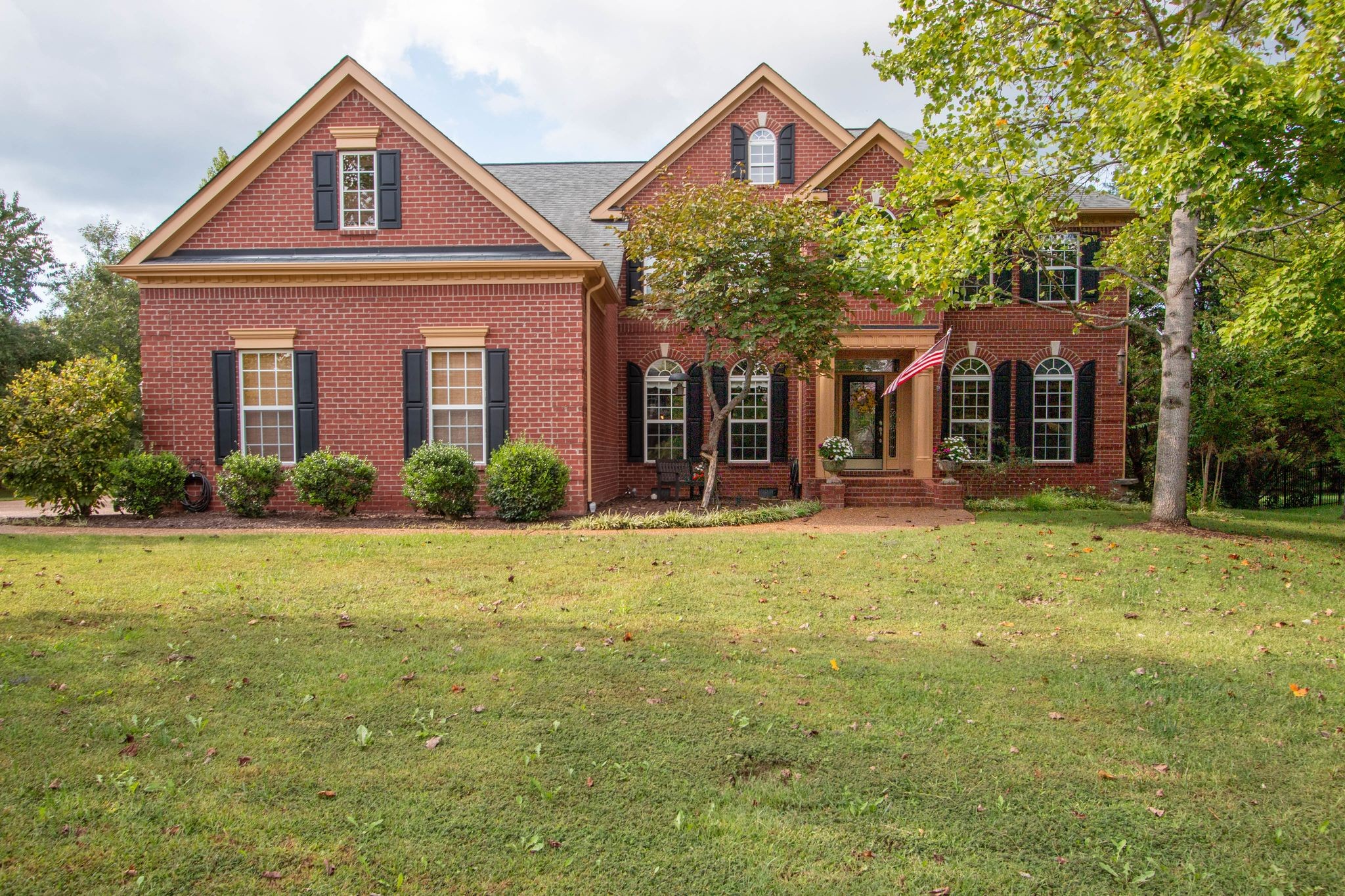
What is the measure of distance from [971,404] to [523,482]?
995cm

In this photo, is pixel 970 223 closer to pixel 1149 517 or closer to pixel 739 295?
pixel 739 295

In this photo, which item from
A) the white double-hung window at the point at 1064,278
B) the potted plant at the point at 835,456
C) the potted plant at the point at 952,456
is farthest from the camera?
the white double-hung window at the point at 1064,278

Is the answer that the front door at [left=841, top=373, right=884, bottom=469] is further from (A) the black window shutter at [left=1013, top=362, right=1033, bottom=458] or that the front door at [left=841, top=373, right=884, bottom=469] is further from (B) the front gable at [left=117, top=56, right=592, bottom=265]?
(B) the front gable at [left=117, top=56, right=592, bottom=265]

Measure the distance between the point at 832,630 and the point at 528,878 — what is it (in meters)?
3.63

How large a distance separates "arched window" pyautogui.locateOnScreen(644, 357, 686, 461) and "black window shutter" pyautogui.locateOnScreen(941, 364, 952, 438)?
5.53 metres

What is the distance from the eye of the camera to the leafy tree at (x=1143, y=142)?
A: 7066 millimetres

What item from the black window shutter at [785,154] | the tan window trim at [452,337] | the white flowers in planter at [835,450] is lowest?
the white flowers in planter at [835,450]

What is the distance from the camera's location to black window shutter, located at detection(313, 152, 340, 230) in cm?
1313

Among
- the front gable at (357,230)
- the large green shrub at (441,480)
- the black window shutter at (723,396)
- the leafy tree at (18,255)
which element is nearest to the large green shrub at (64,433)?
the front gable at (357,230)

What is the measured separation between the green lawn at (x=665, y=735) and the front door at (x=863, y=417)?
29.6ft

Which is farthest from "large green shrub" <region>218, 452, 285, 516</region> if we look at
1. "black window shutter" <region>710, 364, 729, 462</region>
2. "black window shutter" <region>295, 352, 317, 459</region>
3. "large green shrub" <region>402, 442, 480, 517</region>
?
"black window shutter" <region>710, 364, 729, 462</region>

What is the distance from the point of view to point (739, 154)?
662 inches

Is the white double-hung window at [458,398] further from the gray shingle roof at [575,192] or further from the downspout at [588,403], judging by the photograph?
the gray shingle roof at [575,192]

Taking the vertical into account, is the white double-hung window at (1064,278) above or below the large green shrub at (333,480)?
above
